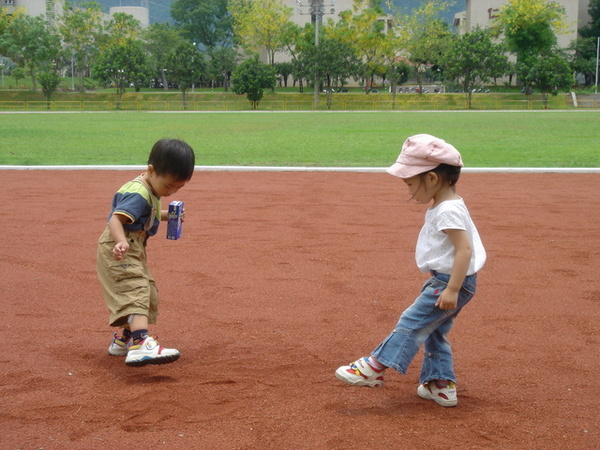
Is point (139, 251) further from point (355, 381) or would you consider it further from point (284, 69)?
point (284, 69)

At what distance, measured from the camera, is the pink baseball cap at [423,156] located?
11.2 ft

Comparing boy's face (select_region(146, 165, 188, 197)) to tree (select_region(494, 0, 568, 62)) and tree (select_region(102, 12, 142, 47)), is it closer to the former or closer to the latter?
tree (select_region(494, 0, 568, 62))

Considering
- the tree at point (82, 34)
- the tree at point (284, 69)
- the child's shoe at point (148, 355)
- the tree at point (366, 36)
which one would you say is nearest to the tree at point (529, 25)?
the tree at point (366, 36)

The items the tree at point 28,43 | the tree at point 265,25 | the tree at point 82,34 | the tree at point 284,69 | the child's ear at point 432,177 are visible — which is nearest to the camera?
the child's ear at point 432,177

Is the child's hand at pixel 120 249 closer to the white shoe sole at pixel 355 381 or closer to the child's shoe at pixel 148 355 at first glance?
the child's shoe at pixel 148 355

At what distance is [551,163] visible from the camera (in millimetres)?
15164

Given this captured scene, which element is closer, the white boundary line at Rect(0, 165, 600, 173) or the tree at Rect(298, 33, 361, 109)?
the white boundary line at Rect(0, 165, 600, 173)

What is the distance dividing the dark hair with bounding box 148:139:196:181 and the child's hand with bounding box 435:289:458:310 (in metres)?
1.49

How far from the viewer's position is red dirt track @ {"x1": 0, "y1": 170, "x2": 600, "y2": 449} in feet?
11.0

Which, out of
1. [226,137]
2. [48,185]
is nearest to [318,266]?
[48,185]

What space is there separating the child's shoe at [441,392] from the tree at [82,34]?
76.4 m

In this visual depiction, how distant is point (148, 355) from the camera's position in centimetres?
408

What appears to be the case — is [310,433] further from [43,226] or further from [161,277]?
[43,226]

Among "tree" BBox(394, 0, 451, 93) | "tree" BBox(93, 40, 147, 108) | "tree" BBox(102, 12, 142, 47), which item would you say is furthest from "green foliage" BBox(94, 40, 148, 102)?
"tree" BBox(394, 0, 451, 93)
